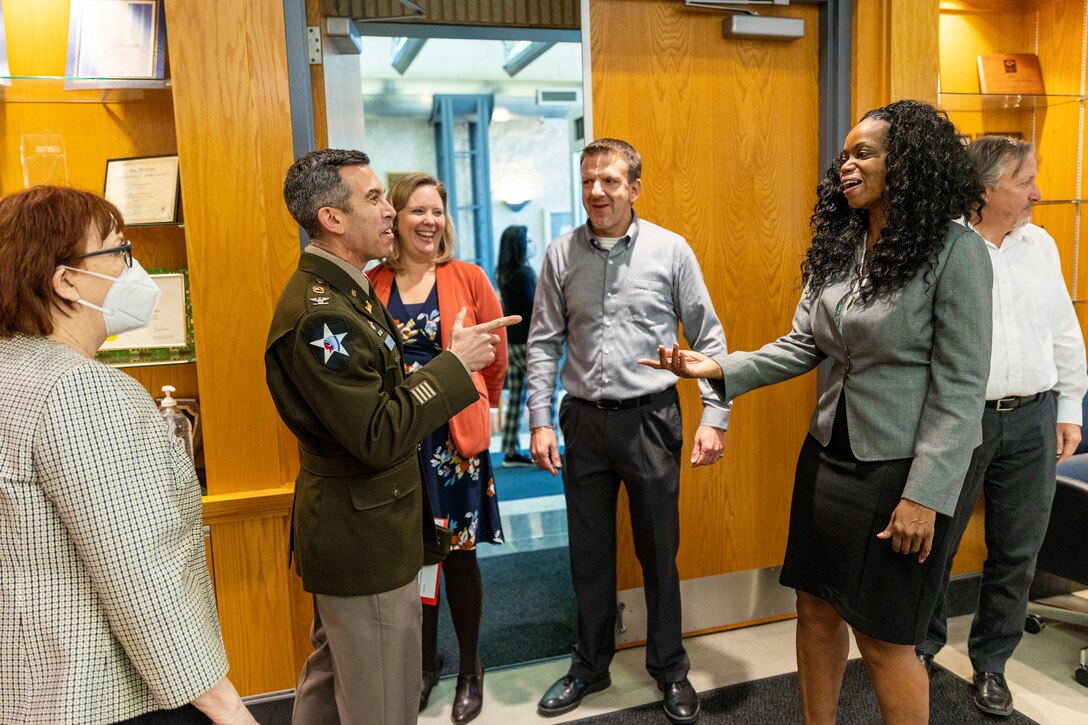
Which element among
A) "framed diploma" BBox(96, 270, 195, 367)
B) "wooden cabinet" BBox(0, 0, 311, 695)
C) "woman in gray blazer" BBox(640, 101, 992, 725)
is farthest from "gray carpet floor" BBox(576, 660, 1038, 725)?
"framed diploma" BBox(96, 270, 195, 367)

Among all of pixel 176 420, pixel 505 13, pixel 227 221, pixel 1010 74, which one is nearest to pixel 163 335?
pixel 176 420

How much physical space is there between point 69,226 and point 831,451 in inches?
64.5

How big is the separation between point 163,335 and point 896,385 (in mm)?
2173

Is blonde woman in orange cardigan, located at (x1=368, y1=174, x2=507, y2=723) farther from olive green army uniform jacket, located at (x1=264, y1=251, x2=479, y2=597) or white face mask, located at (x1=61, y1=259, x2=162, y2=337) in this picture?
white face mask, located at (x1=61, y1=259, x2=162, y2=337)

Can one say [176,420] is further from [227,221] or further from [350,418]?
[350,418]

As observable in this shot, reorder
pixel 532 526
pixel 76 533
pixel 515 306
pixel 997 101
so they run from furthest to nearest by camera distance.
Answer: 1. pixel 515 306
2. pixel 532 526
3. pixel 997 101
4. pixel 76 533

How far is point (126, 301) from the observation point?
137 cm

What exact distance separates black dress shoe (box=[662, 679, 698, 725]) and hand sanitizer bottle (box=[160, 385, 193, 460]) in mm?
1739

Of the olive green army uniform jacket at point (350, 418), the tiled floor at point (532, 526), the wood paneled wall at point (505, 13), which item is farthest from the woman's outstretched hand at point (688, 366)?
the tiled floor at point (532, 526)

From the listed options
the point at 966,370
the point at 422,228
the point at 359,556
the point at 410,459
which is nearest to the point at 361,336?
the point at 410,459

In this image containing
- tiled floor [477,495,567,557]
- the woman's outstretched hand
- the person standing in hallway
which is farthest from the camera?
the person standing in hallway

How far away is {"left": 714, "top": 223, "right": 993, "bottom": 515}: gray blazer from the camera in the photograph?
1.67 m

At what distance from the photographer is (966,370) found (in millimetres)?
1668

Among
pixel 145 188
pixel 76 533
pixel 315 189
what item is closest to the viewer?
pixel 76 533
